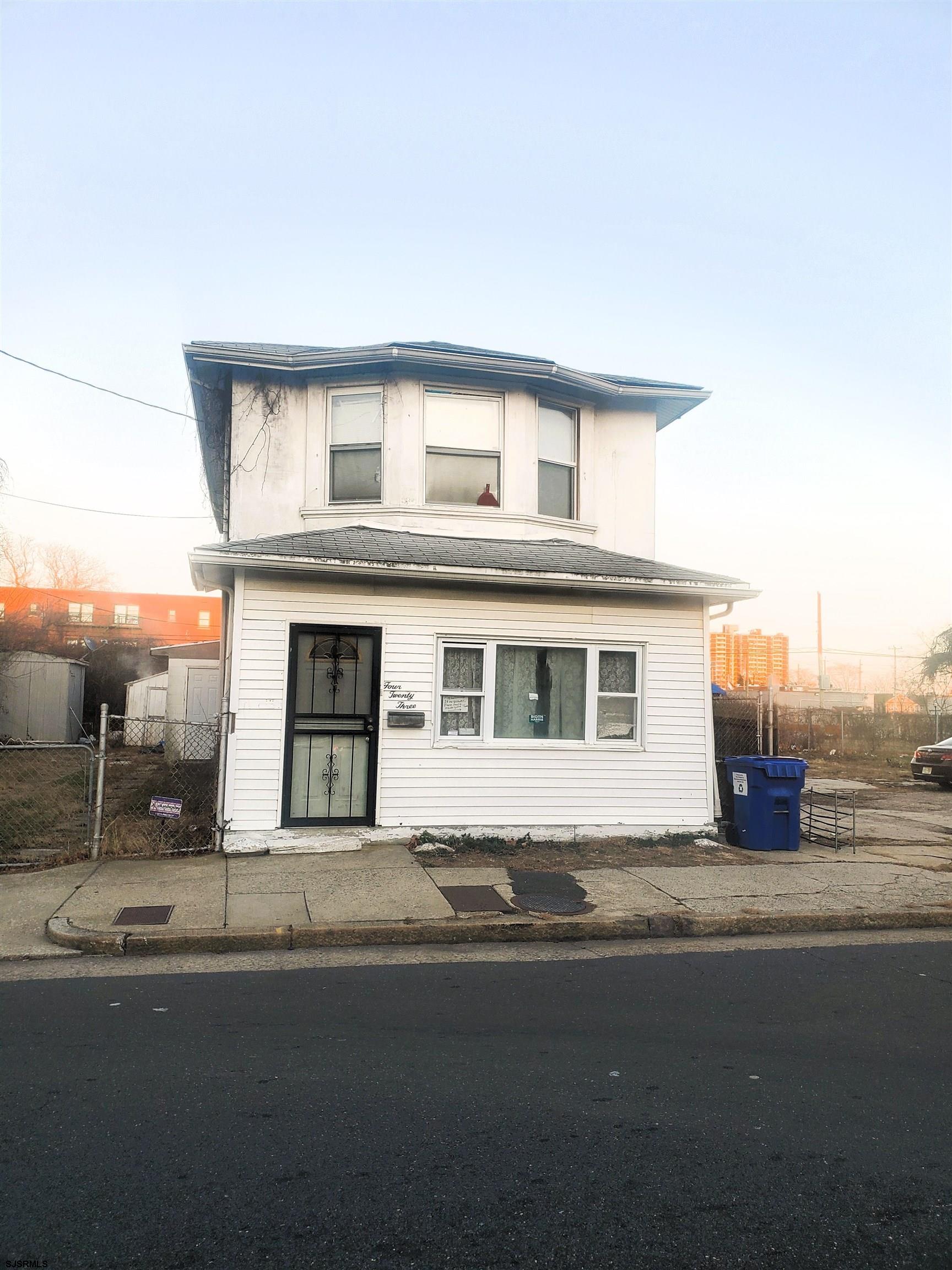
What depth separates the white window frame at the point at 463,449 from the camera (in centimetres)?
1241

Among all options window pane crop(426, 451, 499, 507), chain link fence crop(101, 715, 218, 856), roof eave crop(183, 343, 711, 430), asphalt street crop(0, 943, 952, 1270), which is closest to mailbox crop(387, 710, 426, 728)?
chain link fence crop(101, 715, 218, 856)

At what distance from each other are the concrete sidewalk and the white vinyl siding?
1.12 m

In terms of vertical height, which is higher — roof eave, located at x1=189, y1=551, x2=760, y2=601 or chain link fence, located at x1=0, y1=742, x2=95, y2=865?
roof eave, located at x1=189, y1=551, x2=760, y2=601

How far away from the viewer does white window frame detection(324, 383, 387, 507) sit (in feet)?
40.3

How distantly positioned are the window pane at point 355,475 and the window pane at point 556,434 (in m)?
2.38

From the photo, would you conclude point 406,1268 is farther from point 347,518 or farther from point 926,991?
point 347,518

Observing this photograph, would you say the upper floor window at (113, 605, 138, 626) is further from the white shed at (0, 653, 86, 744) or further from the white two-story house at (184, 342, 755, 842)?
the white two-story house at (184, 342, 755, 842)

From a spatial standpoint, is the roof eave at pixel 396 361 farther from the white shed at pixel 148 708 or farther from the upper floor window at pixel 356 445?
the white shed at pixel 148 708

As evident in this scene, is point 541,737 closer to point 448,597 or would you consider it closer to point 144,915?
point 448,597

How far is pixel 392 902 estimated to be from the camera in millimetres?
7867

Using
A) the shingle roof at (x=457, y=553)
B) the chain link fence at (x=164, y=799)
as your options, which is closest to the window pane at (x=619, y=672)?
the shingle roof at (x=457, y=553)

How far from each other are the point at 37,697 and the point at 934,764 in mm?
24366

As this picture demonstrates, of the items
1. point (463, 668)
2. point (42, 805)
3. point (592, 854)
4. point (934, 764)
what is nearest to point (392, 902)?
point (592, 854)

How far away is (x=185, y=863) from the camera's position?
9.29 meters
